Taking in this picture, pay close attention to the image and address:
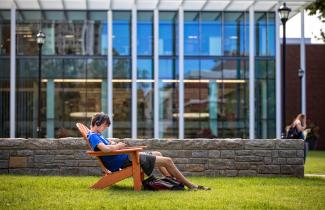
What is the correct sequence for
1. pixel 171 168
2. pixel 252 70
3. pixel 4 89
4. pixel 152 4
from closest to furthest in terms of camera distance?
1. pixel 171 168
2. pixel 152 4
3. pixel 4 89
4. pixel 252 70

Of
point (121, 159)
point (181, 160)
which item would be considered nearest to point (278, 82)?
point (181, 160)

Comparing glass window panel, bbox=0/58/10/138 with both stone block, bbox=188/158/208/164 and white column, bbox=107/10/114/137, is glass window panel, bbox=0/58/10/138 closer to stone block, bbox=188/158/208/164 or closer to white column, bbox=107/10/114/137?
white column, bbox=107/10/114/137

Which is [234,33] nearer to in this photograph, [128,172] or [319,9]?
[319,9]

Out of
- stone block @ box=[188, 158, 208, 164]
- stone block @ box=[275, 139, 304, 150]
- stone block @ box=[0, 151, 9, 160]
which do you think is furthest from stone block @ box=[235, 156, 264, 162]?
stone block @ box=[0, 151, 9, 160]

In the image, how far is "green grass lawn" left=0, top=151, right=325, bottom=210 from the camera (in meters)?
8.59

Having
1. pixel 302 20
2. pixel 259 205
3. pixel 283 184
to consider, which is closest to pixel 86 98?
pixel 302 20

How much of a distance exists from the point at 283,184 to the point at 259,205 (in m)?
3.98

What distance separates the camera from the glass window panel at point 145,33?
3534 centimetres

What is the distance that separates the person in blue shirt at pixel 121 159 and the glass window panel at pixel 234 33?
995 inches

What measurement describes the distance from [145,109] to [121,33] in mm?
4408

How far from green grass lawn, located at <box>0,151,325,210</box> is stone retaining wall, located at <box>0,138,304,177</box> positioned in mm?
1284

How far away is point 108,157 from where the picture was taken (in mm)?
10750

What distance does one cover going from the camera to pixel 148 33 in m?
35.6

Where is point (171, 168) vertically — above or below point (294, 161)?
above
